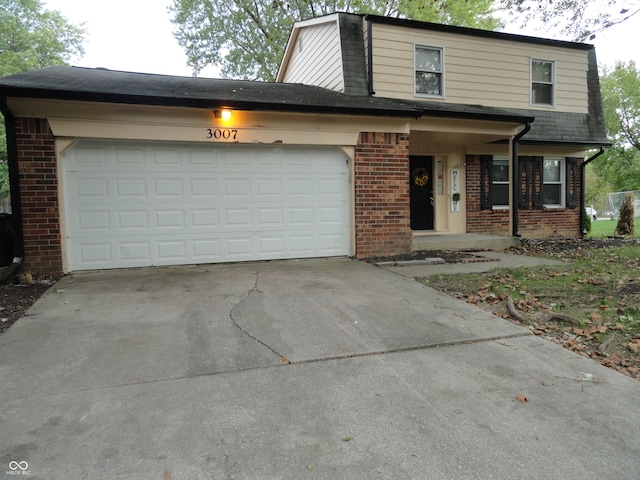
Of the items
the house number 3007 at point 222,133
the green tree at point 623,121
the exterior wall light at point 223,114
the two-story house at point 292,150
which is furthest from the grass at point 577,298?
the green tree at point 623,121

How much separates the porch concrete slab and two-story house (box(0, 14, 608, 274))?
3.54 ft

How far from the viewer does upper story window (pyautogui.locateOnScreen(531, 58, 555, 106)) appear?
1138 centimetres

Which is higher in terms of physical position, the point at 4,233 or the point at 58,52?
the point at 58,52

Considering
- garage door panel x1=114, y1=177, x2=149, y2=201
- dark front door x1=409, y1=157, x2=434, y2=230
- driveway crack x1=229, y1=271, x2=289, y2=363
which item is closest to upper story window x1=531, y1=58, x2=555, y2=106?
dark front door x1=409, y1=157, x2=434, y2=230

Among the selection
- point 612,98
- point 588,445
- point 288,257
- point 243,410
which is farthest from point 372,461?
point 612,98

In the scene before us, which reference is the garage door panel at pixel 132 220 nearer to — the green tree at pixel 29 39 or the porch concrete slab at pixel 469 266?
the porch concrete slab at pixel 469 266

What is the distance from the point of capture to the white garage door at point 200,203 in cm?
654

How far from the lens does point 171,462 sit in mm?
1968

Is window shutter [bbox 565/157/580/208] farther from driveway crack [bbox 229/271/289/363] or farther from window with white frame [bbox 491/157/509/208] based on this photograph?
driveway crack [bbox 229/271/289/363]

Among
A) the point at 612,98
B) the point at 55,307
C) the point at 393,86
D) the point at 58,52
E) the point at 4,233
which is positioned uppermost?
the point at 58,52

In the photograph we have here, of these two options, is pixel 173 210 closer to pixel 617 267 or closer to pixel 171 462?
pixel 171 462

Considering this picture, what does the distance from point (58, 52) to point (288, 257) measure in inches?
974

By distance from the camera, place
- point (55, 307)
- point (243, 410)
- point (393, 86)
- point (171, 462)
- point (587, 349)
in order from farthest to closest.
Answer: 1. point (393, 86)
2. point (55, 307)
3. point (587, 349)
4. point (243, 410)
5. point (171, 462)

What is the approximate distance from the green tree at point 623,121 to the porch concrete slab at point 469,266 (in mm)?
29012
